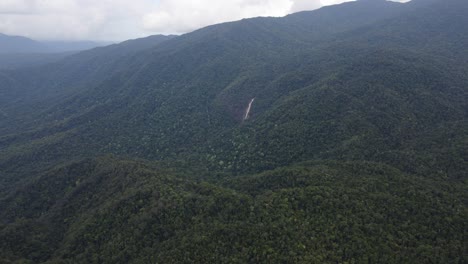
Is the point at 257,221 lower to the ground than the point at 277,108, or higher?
higher

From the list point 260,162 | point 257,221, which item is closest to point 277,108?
point 260,162

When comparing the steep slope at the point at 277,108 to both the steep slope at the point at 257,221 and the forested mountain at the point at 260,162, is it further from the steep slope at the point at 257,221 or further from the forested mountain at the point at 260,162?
the steep slope at the point at 257,221

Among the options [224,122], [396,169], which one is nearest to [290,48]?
[224,122]

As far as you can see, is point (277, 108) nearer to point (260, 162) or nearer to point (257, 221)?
point (260, 162)

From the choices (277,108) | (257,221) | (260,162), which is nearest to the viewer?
(257,221)

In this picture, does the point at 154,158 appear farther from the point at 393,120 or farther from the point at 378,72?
the point at 378,72

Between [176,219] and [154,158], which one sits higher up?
[176,219]

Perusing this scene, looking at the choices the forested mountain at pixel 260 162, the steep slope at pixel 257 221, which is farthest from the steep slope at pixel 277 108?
the steep slope at pixel 257 221

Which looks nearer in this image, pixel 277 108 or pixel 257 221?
pixel 257 221
